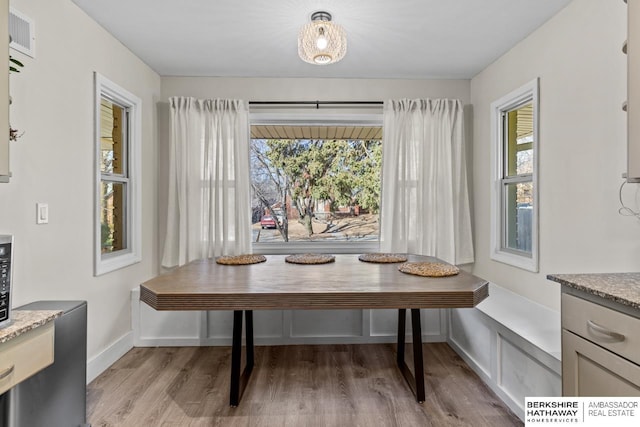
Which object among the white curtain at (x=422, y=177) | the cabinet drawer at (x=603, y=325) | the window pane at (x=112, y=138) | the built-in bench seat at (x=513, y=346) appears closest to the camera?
the cabinet drawer at (x=603, y=325)

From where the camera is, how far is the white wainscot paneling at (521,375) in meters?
1.90

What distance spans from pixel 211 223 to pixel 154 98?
4.19 ft

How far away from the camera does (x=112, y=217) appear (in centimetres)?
299

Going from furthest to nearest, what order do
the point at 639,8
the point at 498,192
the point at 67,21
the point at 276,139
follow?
the point at 276,139 < the point at 498,192 < the point at 67,21 < the point at 639,8

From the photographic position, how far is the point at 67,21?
2.29 metres

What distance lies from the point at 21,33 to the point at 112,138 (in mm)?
1079

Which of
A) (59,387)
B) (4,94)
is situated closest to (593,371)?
(59,387)

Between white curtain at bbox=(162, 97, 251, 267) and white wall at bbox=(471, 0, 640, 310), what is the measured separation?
239cm

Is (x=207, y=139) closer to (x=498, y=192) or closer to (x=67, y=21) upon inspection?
(x=67, y=21)

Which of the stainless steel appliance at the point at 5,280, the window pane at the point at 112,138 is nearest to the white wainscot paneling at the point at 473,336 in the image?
the stainless steel appliance at the point at 5,280

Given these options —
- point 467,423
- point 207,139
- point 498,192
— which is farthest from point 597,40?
point 207,139

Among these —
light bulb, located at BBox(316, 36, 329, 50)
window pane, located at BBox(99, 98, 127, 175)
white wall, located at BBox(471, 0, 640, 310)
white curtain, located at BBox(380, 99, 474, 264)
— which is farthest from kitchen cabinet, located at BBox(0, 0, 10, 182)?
white wall, located at BBox(471, 0, 640, 310)

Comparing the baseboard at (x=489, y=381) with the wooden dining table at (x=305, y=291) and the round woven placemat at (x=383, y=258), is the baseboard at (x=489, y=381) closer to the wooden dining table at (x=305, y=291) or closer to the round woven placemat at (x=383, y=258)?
the wooden dining table at (x=305, y=291)

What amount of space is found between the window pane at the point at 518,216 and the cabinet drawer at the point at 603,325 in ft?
4.80
